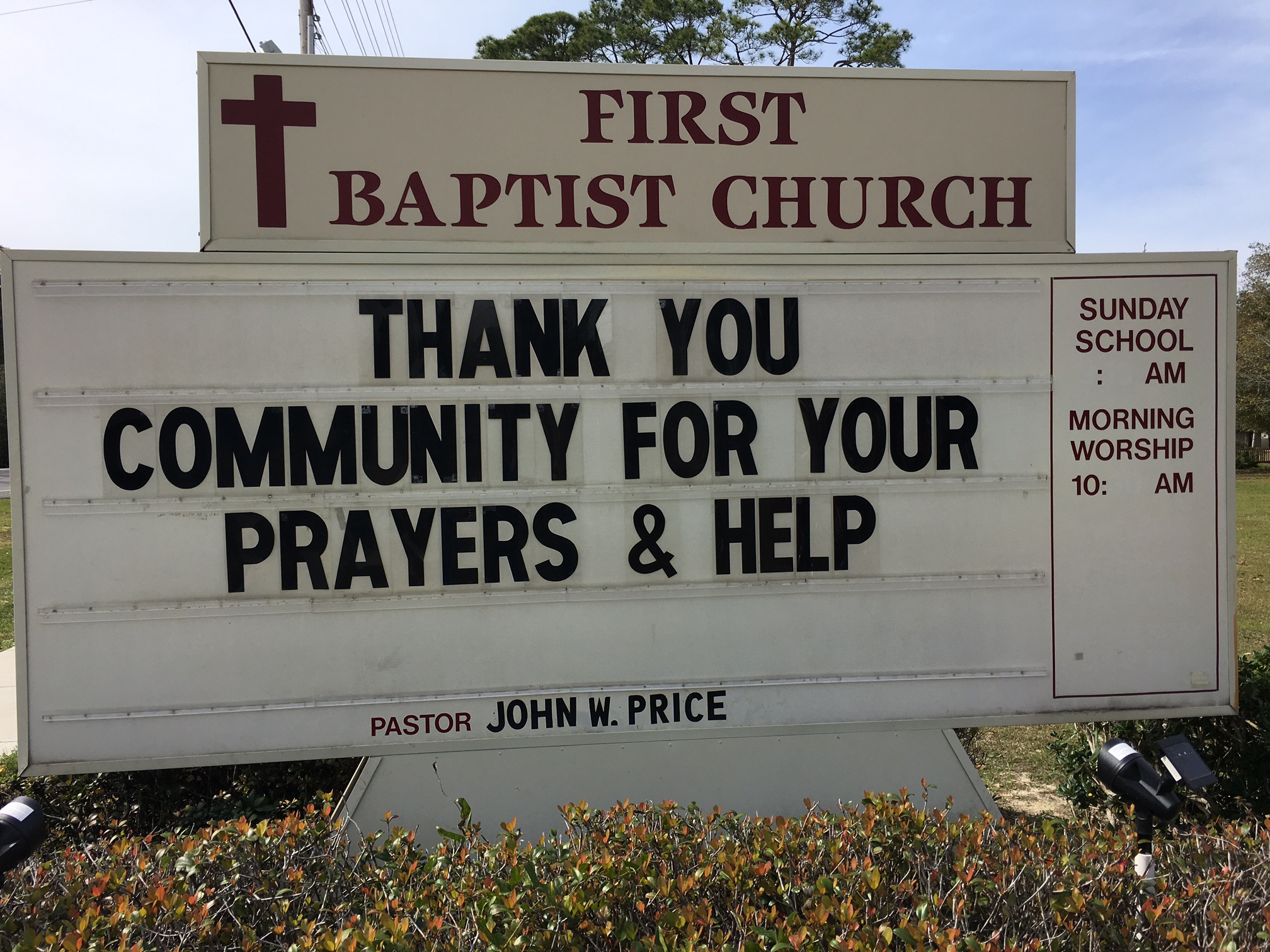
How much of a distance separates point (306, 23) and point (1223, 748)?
16.1m

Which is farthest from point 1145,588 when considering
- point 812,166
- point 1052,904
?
point 812,166

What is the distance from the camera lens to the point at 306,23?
14.4m

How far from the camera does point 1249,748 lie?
4.20m

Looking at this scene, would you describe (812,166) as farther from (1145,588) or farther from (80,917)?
(80,917)

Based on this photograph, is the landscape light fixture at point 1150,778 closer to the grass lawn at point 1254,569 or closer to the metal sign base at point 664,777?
the metal sign base at point 664,777

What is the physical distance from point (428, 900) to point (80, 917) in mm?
1003

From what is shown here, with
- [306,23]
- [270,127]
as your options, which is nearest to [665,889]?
[270,127]

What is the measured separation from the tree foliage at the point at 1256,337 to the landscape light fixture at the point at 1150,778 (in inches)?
1594

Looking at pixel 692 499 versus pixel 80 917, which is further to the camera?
pixel 692 499

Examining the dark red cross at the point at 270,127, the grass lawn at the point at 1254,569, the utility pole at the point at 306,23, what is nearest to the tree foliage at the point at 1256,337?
the grass lawn at the point at 1254,569

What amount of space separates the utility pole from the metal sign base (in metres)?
14.5

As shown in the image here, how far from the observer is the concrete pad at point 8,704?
5.91 meters

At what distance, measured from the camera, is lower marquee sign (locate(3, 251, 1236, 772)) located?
3.49 meters

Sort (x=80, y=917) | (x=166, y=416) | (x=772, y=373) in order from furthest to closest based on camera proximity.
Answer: (x=772, y=373), (x=166, y=416), (x=80, y=917)
